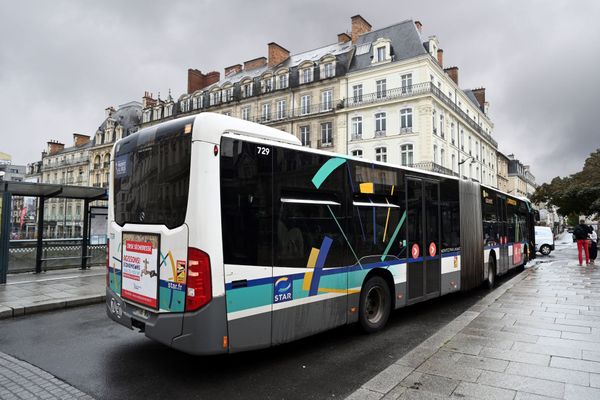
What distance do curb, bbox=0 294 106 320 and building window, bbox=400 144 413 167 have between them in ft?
100.0

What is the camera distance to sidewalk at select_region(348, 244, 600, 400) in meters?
3.84

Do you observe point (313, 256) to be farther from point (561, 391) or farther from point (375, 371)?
point (561, 391)

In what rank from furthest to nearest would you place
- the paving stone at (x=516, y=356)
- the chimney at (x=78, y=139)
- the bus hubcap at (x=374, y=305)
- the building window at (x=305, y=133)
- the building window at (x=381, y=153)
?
the chimney at (x=78, y=139) < the building window at (x=305, y=133) < the building window at (x=381, y=153) < the bus hubcap at (x=374, y=305) < the paving stone at (x=516, y=356)

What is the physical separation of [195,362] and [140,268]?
1.38 meters

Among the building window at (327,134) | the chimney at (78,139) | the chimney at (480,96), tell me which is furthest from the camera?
the chimney at (78,139)

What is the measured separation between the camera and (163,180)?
447 cm

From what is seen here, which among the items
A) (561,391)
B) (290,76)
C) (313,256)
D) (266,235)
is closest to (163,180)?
(266,235)

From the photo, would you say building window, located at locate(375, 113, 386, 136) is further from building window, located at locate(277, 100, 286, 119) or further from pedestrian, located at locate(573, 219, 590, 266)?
pedestrian, located at locate(573, 219, 590, 266)

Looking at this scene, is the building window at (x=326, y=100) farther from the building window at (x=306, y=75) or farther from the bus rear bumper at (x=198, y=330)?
the bus rear bumper at (x=198, y=330)

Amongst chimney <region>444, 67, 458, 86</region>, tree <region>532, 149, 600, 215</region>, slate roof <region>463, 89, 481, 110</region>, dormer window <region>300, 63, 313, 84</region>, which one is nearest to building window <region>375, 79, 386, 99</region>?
dormer window <region>300, 63, 313, 84</region>

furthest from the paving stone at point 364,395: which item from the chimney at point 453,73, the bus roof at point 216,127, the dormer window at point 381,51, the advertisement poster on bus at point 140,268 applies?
the chimney at point 453,73

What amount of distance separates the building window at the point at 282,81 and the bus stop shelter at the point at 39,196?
32.7 m

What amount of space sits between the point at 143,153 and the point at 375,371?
152 inches

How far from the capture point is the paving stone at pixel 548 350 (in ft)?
16.2
